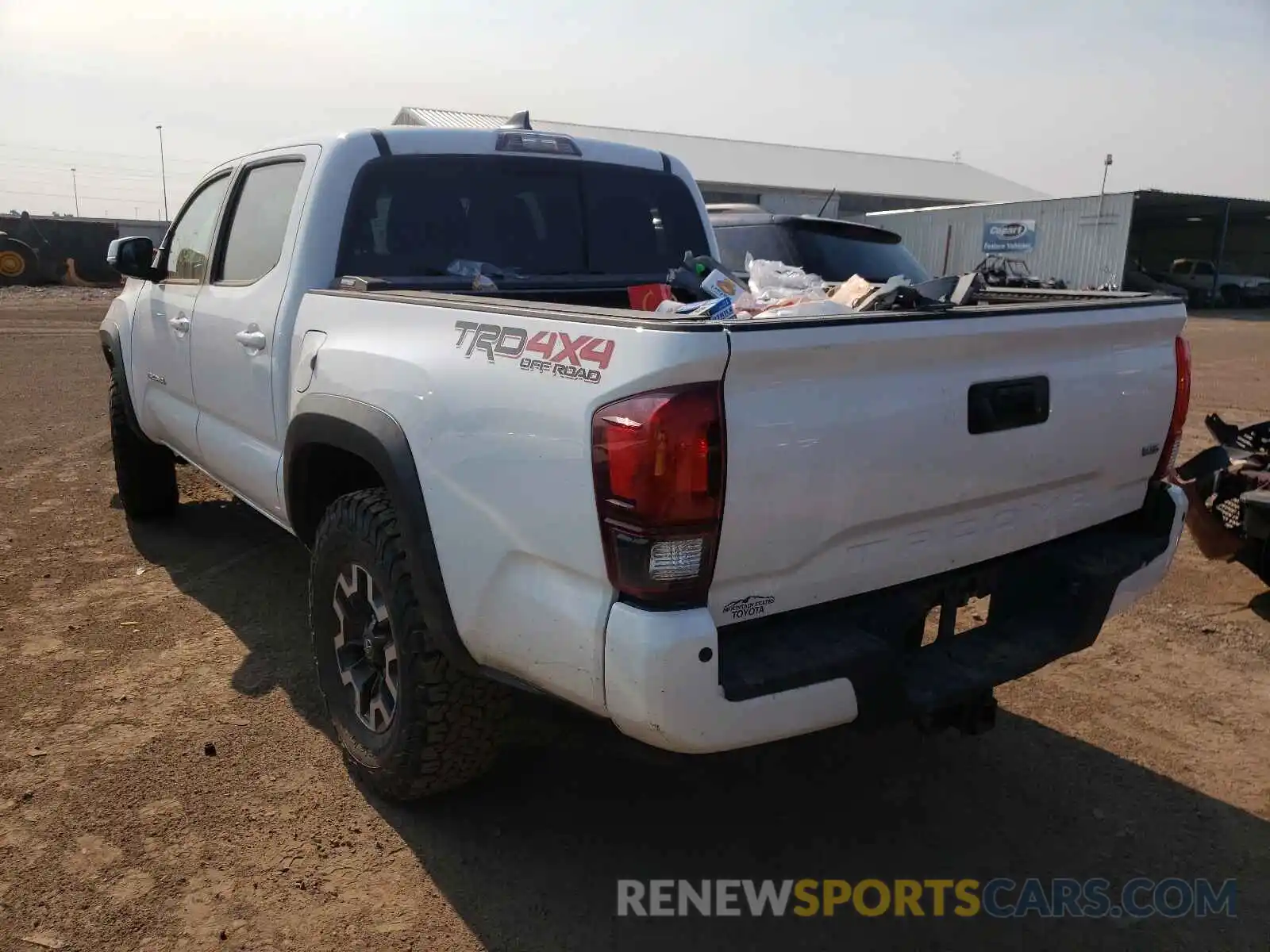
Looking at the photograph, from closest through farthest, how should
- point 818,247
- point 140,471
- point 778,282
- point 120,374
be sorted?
1. point 778,282
2. point 120,374
3. point 140,471
4. point 818,247

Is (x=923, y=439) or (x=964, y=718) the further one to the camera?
(x=964, y=718)

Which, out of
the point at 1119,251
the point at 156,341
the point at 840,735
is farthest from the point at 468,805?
the point at 1119,251

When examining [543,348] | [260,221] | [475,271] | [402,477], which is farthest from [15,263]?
[543,348]

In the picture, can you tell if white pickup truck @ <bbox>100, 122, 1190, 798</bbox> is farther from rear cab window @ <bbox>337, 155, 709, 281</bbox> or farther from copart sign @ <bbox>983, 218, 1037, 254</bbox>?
copart sign @ <bbox>983, 218, 1037, 254</bbox>

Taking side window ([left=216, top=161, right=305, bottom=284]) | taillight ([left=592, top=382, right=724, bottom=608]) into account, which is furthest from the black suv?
taillight ([left=592, top=382, right=724, bottom=608])

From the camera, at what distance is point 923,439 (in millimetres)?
2383

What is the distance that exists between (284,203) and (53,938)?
2539 mm

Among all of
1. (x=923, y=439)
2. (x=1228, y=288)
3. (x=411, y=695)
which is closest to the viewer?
(x=923, y=439)

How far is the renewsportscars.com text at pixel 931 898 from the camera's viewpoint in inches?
105

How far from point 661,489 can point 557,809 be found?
1.48 m

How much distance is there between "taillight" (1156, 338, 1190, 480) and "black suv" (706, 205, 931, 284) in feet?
16.7

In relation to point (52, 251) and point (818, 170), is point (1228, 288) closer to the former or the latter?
point (818, 170)

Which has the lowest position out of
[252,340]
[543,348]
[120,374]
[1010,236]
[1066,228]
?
[120,374]

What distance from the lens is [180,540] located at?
5.58 m
